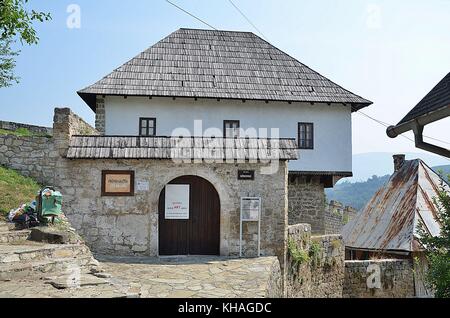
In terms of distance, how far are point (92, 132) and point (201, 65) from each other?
667 centimetres

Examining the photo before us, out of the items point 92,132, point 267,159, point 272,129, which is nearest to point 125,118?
point 92,132

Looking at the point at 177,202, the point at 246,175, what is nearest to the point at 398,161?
the point at 246,175

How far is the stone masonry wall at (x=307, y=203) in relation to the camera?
1628cm

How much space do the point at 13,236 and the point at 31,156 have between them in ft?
8.70

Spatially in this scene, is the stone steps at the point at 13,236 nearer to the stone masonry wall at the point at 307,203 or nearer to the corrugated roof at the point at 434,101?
the corrugated roof at the point at 434,101

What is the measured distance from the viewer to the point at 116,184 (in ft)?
31.4

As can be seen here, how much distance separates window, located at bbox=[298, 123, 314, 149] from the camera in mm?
16391

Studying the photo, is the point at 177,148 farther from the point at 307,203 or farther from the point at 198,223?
the point at 307,203

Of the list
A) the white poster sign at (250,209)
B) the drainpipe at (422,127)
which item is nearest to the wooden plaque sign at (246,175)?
the white poster sign at (250,209)

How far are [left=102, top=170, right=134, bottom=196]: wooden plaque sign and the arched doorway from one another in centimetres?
96

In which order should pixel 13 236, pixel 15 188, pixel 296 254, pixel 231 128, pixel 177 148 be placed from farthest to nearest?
1. pixel 231 128
2. pixel 296 254
3. pixel 177 148
4. pixel 15 188
5. pixel 13 236

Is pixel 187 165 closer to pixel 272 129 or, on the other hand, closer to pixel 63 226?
pixel 63 226

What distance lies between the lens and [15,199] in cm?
928

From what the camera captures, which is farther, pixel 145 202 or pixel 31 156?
pixel 31 156
